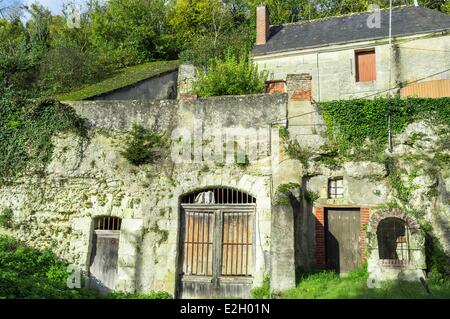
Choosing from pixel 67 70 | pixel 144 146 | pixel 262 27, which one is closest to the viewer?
pixel 144 146

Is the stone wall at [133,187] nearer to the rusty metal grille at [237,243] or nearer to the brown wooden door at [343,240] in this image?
the rusty metal grille at [237,243]

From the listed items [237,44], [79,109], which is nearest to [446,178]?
[79,109]

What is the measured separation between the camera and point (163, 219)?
9.74 meters

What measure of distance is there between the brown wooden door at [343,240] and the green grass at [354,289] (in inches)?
26.2

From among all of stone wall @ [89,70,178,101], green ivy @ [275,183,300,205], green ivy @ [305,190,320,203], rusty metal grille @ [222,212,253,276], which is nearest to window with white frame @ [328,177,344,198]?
green ivy @ [305,190,320,203]

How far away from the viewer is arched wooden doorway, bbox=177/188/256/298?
9.32m

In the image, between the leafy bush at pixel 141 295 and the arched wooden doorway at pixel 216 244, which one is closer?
the leafy bush at pixel 141 295

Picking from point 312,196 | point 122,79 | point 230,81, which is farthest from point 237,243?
point 122,79

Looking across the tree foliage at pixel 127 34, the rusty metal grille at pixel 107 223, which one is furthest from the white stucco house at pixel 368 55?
the rusty metal grille at pixel 107 223

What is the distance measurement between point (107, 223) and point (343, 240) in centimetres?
559

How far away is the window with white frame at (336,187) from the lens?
31.2 feet

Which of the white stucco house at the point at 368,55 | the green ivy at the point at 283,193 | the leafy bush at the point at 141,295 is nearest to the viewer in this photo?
the green ivy at the point at 283,193

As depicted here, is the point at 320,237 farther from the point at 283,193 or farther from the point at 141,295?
the point at 141,295

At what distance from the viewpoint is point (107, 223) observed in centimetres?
1023
